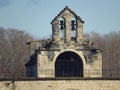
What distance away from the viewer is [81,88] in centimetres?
5397

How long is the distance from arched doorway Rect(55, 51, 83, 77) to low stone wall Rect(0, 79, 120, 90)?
5.12 meters

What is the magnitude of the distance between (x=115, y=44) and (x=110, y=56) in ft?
21.9

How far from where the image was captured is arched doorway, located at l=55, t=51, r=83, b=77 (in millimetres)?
59531

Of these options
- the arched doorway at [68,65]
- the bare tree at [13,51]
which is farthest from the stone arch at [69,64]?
the bare tree at [13,51]

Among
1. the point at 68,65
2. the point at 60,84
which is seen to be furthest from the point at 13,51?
the point at 60,84

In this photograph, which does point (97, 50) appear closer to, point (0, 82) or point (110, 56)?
point (0, 82)

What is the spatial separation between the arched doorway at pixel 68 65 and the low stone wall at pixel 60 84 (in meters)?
5.12

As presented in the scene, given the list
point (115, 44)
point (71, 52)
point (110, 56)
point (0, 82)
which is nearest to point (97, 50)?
point (71, 52)

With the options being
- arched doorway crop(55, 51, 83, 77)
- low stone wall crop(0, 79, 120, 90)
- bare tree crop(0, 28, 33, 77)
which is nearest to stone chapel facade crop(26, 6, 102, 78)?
arched doorway crop(55, 51, 83, 77)

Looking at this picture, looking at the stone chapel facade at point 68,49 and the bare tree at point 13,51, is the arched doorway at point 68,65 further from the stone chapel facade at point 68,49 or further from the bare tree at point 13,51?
the bare tree at point 13,51

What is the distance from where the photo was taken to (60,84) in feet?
177

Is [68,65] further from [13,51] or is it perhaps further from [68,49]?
[13,51]

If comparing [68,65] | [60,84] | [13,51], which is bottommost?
[60,84]

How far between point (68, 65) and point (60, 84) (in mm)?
6740
